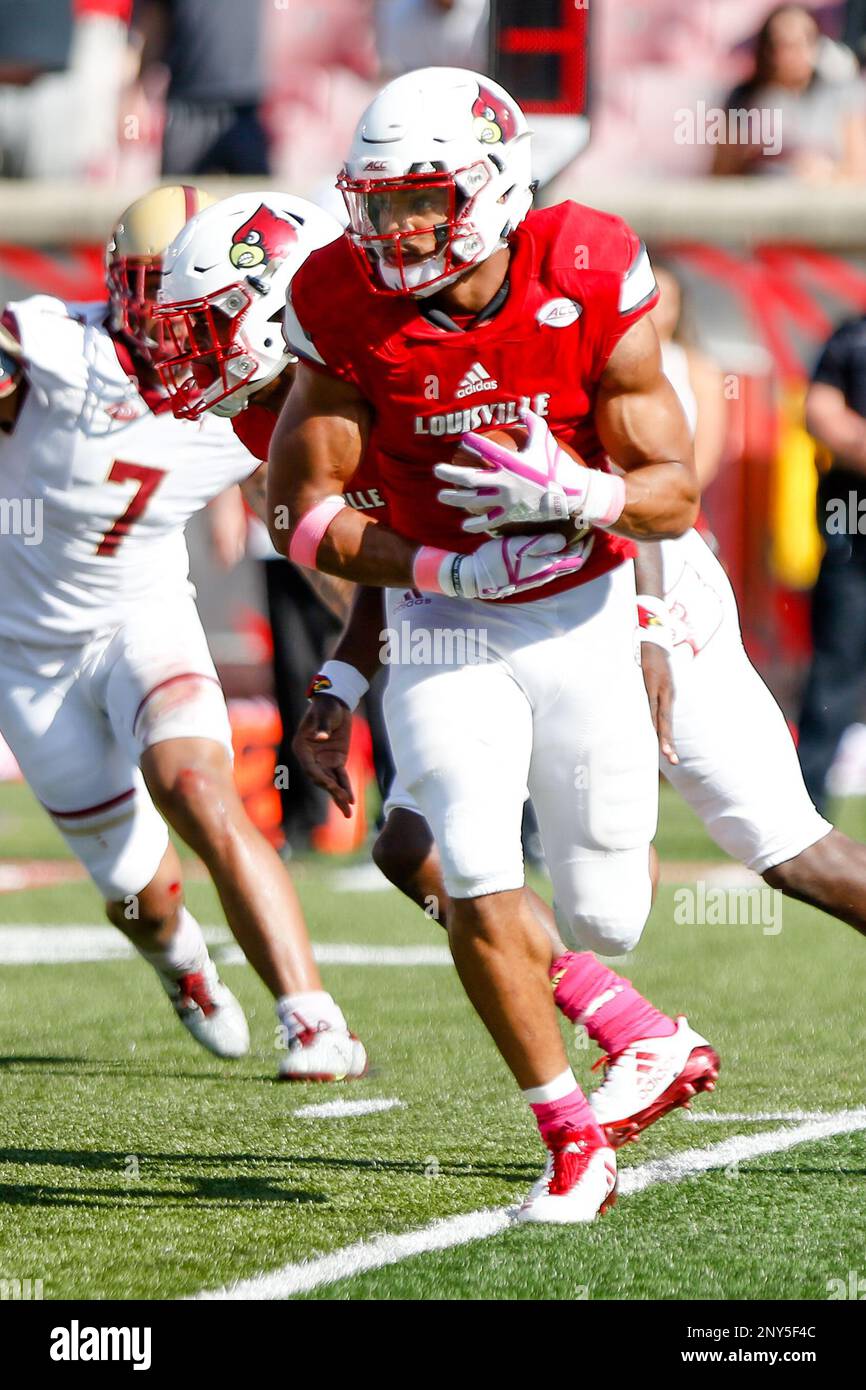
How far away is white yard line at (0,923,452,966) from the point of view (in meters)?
6.55

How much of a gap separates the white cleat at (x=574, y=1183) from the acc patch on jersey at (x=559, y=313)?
134 cm

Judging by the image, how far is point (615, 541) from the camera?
3.79m

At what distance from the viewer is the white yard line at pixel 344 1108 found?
4449 millimetres

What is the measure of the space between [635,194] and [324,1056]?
7.82 metres

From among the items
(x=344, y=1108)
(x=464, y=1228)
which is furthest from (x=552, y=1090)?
(x=344, y=1108)

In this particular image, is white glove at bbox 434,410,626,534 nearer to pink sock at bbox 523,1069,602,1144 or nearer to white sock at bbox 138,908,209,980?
pink sock at bbox 523,1069,602,1144

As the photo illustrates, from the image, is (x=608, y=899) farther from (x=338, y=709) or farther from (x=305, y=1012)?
(x=305, y=1012)

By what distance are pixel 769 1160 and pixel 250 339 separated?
1.88 meters

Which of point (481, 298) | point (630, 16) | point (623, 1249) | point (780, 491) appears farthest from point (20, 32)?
point (623, 1249)

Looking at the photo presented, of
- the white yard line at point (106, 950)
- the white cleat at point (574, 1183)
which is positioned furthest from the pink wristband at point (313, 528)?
the white yard line at point (106, 950)

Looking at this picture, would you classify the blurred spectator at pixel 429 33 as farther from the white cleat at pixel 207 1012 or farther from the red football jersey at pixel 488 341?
the red football jersey at pixel 488 341

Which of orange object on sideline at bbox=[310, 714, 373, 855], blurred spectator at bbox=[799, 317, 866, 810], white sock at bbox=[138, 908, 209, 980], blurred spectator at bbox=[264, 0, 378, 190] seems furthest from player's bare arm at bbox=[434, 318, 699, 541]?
blurred spectator at bbox=[264, 0, 378, 190]
